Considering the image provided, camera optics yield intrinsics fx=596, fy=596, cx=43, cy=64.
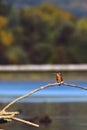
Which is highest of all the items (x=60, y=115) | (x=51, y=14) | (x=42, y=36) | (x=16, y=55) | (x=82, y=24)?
(x=51, y=14)

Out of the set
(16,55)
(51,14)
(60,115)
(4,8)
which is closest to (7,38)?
(16,55)

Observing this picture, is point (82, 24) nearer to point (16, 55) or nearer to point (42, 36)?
point (42, 36)

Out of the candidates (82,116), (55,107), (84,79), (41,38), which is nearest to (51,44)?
(41,38)

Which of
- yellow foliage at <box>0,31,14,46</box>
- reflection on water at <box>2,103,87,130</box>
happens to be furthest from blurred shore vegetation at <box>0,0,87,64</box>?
reflection on water at <box>2,103,87,130</box>

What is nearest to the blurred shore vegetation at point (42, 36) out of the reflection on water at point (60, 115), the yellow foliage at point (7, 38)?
the yellow foliage at point (7, 38)

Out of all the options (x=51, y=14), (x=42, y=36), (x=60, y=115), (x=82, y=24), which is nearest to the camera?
(x=60, y=115)

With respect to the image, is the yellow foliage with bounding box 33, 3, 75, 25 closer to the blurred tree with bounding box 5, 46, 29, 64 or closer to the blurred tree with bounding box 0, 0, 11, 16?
the blurred tree with bounding box 0, 0, 11, 16

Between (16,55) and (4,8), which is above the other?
(4,8)

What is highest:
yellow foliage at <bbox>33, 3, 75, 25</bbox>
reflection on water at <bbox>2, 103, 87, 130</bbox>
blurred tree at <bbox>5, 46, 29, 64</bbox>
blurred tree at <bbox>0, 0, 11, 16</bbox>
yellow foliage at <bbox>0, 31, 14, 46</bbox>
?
blurred tree at <bbox>0, 0, 11, 16</bbox>
